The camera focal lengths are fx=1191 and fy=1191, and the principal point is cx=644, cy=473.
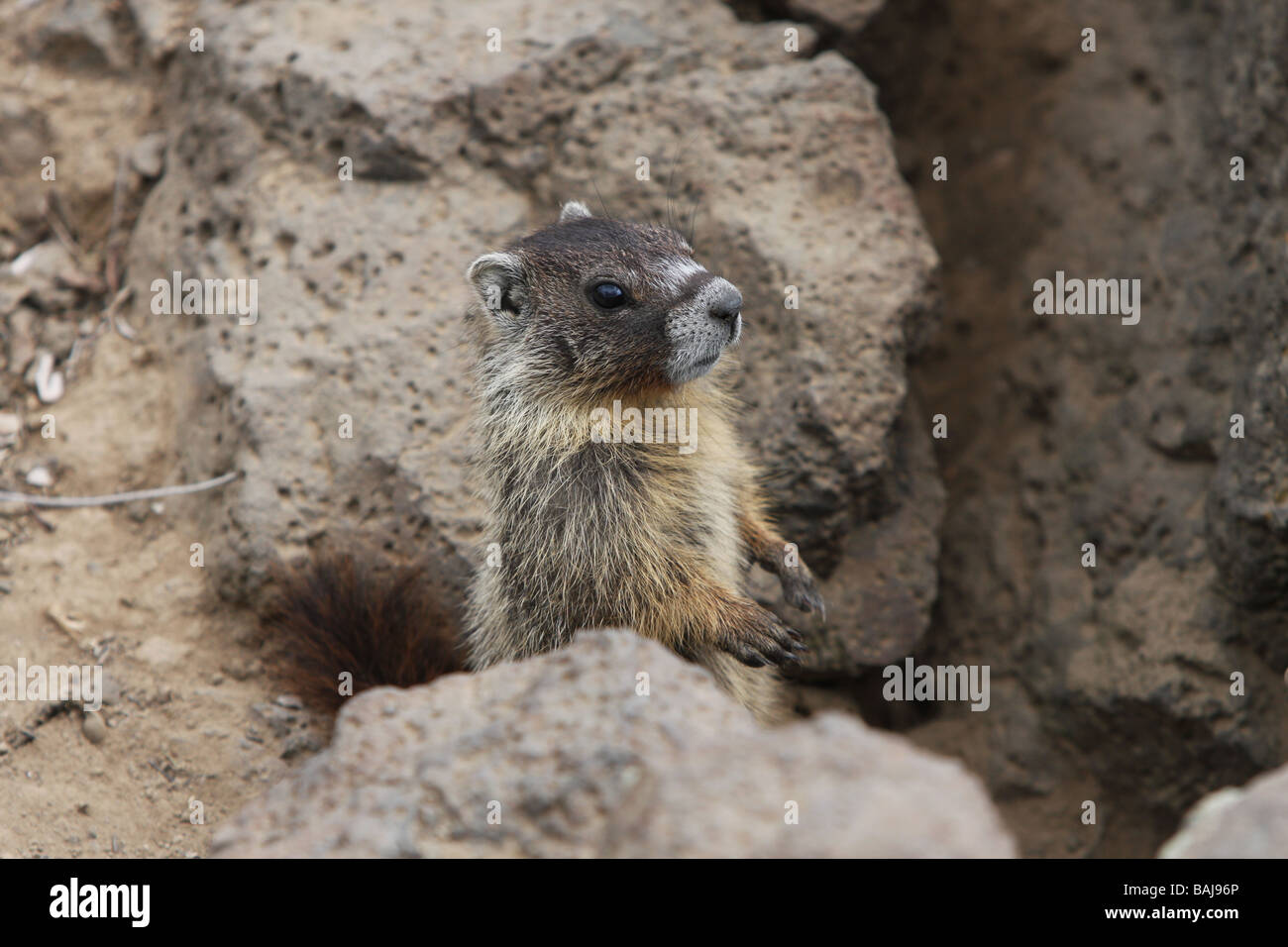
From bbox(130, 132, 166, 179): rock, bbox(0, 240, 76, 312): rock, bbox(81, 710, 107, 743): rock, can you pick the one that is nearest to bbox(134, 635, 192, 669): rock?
bbox(81, 710, 107, 743): rock

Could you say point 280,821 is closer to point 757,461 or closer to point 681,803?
point 681,803

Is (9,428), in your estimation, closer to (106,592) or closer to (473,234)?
(106,592)

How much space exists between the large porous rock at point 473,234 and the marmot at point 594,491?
1.78ft

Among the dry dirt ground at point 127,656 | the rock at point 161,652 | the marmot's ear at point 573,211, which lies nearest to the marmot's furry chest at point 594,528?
the marmot's ear at point 573,211

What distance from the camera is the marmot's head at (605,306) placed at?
487 cm

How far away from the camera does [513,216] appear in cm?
647

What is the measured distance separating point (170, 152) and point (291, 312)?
1562mm

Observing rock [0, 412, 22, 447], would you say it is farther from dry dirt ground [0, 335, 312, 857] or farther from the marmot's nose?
the marmot's nose

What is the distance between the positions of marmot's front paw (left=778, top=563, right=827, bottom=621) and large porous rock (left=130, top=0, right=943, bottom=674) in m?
0.67

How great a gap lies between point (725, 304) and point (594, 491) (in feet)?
3.07

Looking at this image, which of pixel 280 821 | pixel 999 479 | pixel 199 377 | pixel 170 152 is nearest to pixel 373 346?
pixel 199 377

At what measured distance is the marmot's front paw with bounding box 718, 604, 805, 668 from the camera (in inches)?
187

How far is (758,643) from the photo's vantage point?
15.6ft

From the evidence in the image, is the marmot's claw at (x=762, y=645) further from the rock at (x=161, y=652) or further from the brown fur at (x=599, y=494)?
the rock at (x=161, y=652)
